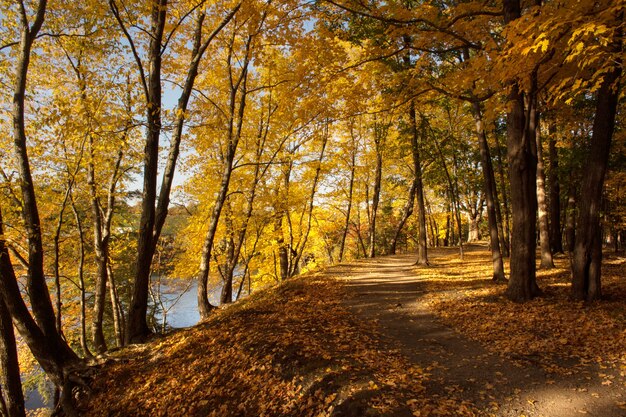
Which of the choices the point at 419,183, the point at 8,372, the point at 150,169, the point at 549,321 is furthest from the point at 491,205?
the point at 8,372

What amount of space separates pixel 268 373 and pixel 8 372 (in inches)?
231

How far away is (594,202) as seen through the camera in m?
6.58

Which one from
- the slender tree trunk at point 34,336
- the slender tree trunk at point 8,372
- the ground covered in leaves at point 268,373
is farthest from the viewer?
the slender tree trunk at point 8,372

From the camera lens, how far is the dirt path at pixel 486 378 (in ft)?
12.3

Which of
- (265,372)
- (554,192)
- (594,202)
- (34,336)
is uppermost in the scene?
(554,192)

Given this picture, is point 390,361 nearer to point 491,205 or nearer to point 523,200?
point 523,200

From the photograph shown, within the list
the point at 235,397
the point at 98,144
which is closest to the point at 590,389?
the point at 235,397

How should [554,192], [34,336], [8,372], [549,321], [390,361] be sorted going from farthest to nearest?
[554,192] < [8,372] < [34,336] < [549,321] < [390,361]

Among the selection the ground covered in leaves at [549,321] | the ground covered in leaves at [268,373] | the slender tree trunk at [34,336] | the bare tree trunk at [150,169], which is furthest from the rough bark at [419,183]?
the slender tree trunk at [34,336]

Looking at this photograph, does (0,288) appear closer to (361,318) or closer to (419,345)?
(361,318)

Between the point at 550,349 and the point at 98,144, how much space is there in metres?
12.3

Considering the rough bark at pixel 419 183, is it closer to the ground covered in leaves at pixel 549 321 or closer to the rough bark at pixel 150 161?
the ground covered in leaves at pixel 549 321

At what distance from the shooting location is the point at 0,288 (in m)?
6.16

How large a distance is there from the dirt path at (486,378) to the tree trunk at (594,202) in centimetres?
313
